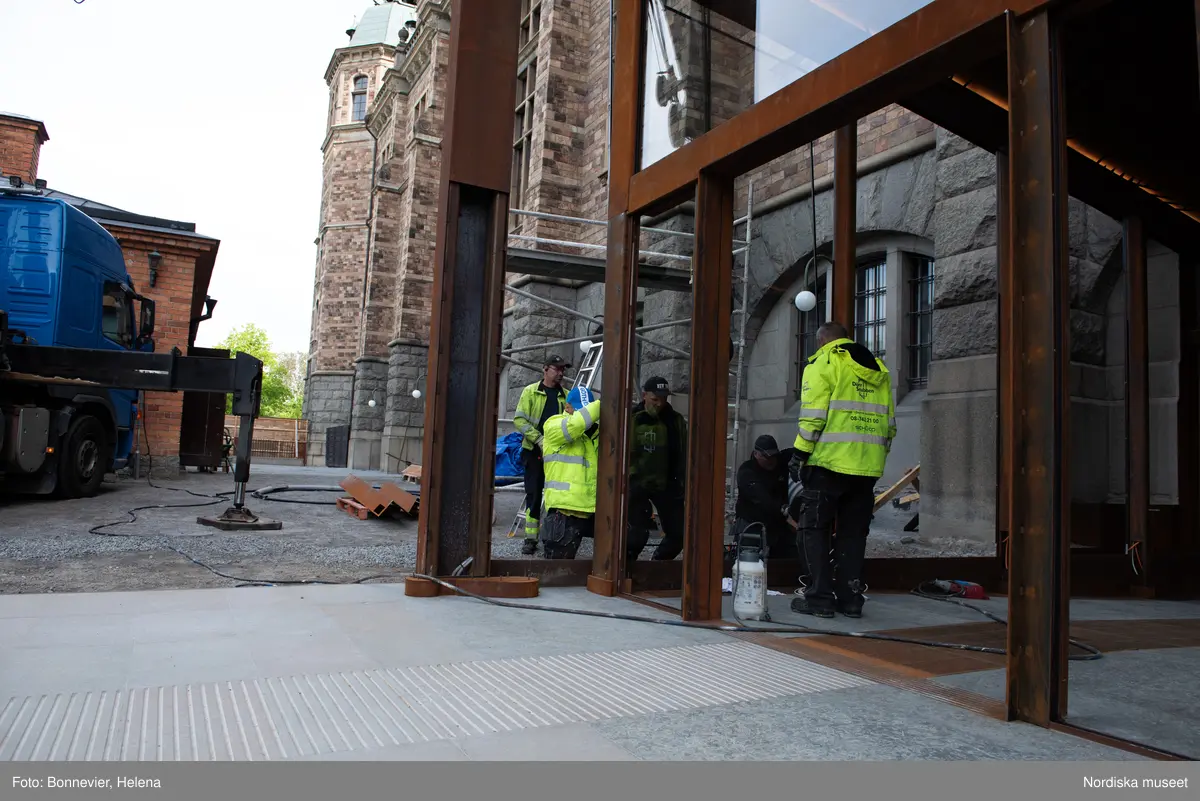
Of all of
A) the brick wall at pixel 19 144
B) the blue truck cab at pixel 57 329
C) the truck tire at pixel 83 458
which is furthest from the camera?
the brick wall at pixel 19 144

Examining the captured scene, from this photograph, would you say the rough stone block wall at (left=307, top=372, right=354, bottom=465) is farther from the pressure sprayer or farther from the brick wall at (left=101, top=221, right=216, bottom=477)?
the pressure sprayer

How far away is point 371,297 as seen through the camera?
107 ft

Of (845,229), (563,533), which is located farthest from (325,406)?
(845,229)

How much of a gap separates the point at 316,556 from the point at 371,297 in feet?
88.0

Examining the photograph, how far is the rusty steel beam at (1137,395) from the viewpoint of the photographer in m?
7.01

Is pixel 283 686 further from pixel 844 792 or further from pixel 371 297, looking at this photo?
pixel 371 297

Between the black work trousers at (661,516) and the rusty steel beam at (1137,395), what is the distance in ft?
12.3

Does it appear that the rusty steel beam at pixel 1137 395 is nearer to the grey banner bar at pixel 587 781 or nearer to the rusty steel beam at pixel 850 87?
the rusty steel beam at pixel 850 87

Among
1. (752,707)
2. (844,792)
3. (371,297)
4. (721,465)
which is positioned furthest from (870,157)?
(371,297)

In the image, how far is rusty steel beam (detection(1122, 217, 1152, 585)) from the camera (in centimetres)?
701

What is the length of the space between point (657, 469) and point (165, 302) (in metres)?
13.1

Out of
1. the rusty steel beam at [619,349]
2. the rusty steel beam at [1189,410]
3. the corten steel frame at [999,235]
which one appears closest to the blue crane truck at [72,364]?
the rusty steel beam at [619,349]

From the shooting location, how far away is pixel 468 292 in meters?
5.86

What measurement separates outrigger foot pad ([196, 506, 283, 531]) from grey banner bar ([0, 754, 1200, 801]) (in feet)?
21.2
